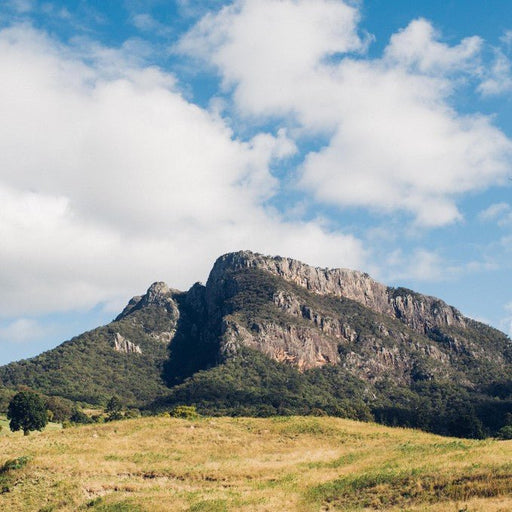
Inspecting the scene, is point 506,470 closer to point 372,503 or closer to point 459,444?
point 372,503

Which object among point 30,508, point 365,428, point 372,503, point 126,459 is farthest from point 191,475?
point 365,428

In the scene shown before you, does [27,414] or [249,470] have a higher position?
[27,414]

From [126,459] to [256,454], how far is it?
38.4ft

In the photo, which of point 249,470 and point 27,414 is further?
point 27,414

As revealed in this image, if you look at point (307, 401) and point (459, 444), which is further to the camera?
point (307, 401)

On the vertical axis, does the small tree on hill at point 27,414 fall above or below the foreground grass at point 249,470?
above

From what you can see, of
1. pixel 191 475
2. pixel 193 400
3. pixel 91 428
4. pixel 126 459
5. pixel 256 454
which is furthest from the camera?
pixel 193 400

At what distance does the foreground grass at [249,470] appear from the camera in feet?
98.4

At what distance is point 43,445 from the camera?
4781cm

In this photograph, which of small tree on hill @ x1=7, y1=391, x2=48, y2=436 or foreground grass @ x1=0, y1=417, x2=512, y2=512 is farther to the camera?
small tree on hill @ x1=7, y1=391, x2=48, y2=436

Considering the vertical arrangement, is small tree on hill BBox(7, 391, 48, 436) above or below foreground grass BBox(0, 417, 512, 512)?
above

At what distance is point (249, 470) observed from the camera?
3969 centimetres

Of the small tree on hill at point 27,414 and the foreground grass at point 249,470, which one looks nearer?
the foreground grass at point 249,470

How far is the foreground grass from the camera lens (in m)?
30.0
